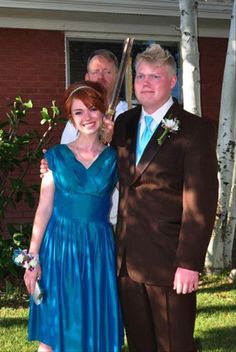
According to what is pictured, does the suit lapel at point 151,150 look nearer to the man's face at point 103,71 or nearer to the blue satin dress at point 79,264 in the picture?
the blue satin dress at point 79,264

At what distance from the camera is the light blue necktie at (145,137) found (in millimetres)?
2926

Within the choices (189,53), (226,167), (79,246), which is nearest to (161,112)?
(79,246)

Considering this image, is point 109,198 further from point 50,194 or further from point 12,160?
point 12,160

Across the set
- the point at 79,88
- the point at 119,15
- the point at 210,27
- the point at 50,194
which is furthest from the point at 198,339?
the point at 210,27

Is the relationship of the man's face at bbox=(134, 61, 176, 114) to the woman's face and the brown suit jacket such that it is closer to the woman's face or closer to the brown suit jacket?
the brown suit jacket

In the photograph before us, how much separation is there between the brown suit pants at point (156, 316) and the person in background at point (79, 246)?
0.27ft

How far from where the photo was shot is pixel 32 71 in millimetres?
7621

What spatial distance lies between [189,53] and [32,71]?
2585 millimetres

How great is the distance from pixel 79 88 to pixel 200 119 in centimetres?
67

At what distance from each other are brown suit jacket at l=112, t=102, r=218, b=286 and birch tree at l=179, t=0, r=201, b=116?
120 inches

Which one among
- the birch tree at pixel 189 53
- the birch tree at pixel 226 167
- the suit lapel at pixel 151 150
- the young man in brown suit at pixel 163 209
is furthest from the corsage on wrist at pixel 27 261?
the birch tree at pixel 226 167

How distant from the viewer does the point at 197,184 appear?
2.74 m

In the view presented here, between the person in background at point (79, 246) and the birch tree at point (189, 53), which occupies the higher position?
the birch tree at point (189, 53)

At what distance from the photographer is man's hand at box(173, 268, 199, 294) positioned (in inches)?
108
